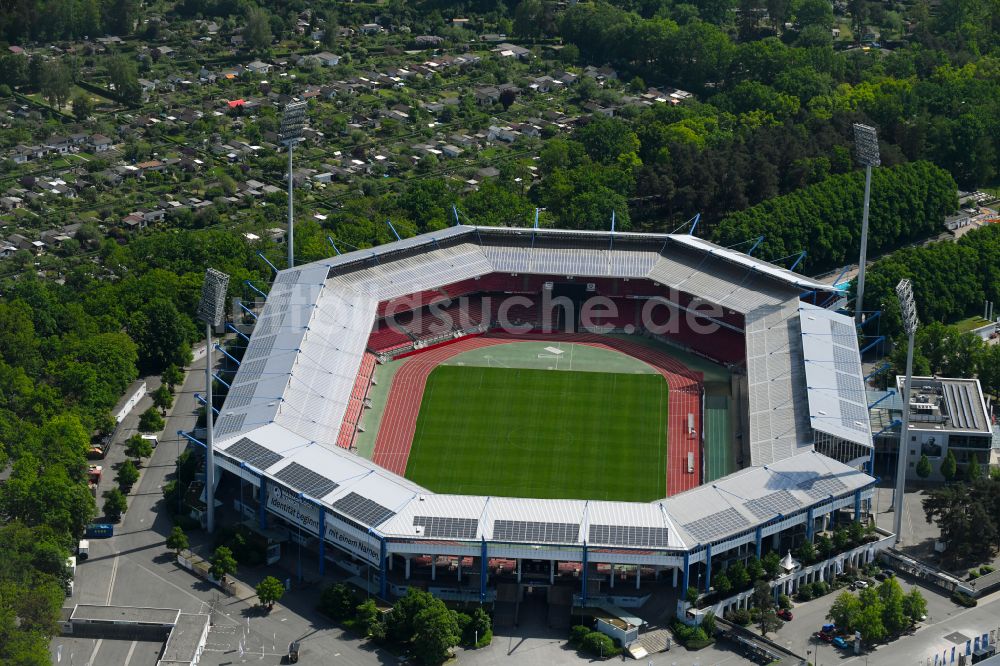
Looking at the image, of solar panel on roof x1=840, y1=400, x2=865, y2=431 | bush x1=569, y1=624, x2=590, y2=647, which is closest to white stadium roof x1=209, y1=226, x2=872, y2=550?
solar panel on roof x1=840, y1=400, x2=865, y2=431

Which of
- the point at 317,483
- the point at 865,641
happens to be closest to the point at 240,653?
the point at 317,483

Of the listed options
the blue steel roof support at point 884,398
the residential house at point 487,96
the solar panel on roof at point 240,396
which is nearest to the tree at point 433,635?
the solar panel on roof at point 240,396

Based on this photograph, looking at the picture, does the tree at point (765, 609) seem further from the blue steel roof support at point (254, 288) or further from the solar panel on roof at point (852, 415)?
the blue steel roof support at point (254, 288)

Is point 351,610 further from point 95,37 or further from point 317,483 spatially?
point 95,37

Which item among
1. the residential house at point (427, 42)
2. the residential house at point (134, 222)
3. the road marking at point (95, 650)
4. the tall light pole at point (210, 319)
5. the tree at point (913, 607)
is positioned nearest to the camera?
the road marking at point (95, 650)

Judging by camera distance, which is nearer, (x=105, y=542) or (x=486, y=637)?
(x=486, y=637)

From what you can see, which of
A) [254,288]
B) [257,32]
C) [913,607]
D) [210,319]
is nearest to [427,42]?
[257,32]
